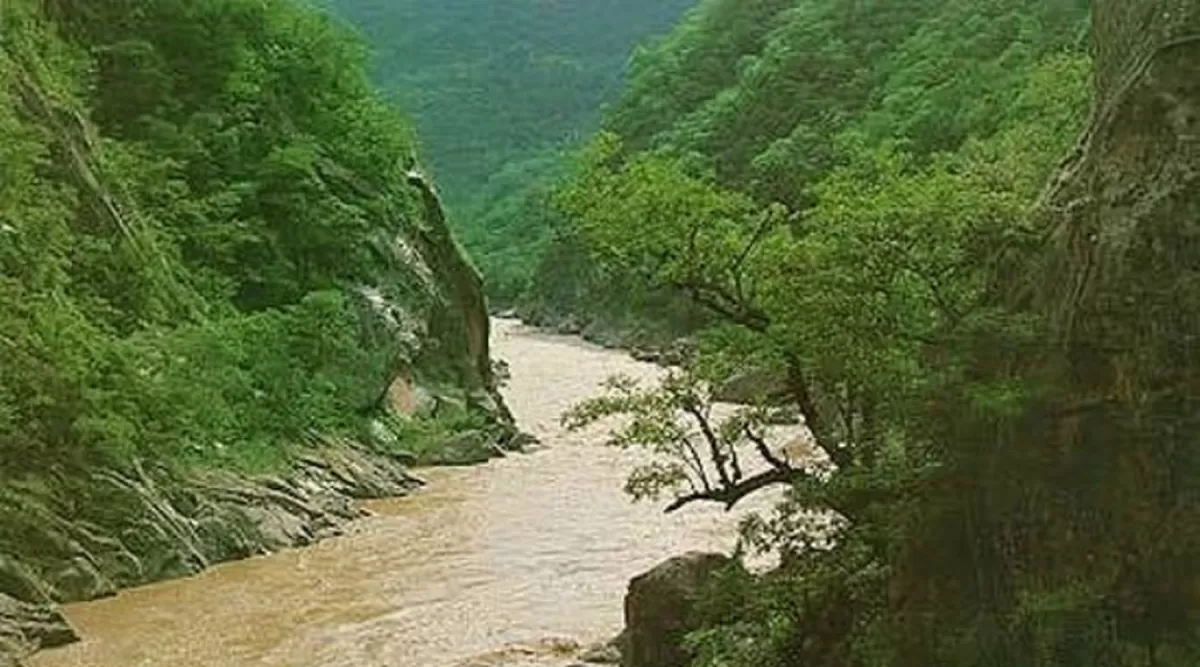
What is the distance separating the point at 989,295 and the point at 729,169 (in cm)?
6274

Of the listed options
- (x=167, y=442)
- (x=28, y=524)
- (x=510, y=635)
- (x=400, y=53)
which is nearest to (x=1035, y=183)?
(x=510, y=635)

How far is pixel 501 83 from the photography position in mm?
136375

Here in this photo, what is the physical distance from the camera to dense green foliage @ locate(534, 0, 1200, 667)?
36.0 ft

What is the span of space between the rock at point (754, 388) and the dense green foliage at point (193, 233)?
1100cm

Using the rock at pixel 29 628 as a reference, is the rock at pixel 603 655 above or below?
above

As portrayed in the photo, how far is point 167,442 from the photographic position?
1021 inches

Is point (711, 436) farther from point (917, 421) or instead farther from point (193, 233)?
point (193, 233)

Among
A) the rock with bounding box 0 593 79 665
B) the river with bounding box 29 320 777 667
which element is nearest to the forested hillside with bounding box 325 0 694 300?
the river with bounding box 29 320 777 667

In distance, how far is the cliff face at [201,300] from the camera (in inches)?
909

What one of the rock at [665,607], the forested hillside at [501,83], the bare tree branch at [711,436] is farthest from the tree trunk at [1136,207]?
the forested hillside at [501,83]

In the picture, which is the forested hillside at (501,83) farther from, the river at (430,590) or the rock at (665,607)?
the rock at (665,607)

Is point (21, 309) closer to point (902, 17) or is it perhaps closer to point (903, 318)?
point (903, 318)

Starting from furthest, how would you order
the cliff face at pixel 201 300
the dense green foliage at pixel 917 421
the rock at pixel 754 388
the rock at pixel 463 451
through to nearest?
the rock at pixel 463 451
the cliff face at pixel 201 300
the rock at pixel 754 388
the dense green foliage at pixel 917 421

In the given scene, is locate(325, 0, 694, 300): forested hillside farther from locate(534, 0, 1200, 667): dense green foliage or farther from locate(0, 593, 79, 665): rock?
locate(534, 0, 1200, 667): dense green foliage
